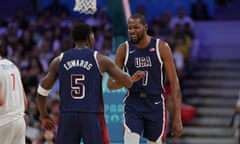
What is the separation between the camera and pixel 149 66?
9.62m

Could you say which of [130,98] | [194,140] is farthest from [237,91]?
[130,98]

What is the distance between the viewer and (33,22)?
20094 millimetres

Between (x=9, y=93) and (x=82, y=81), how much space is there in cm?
107

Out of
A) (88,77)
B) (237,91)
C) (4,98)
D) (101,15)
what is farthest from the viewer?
(101,15)

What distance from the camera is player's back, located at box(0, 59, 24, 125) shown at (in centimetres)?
917

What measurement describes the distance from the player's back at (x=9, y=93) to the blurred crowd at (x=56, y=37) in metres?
6.78

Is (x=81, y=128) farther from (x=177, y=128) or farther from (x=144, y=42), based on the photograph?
(x=144, y=42)

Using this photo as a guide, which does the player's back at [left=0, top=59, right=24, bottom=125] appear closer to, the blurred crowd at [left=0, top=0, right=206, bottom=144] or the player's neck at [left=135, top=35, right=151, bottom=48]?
the player's neck at [left=135, top=35, right=151, bottom=48]

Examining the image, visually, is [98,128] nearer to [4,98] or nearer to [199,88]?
[4,98]

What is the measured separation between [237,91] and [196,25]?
2.49 m

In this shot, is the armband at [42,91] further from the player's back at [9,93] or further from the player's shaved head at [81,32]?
the player's shaved head at [81,32]

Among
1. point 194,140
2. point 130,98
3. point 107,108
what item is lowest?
point 194,140

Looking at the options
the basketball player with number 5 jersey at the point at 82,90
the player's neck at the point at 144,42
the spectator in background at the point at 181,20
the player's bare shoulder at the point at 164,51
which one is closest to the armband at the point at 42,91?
the basketball player with number 5 jersey at the point at 82,90

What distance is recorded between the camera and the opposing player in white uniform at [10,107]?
9.18 meters
